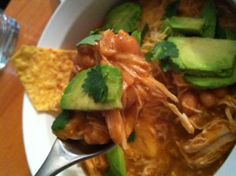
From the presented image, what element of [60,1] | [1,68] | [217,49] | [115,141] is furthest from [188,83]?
[1,68]

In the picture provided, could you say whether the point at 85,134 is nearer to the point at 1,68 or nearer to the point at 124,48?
the point at 124,48

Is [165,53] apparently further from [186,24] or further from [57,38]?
[57,38]

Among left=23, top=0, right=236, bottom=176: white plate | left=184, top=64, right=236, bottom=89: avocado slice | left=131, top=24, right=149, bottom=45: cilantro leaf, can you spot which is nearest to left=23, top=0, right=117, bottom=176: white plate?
left=23, top=0, right=236, bottom=176: white plate

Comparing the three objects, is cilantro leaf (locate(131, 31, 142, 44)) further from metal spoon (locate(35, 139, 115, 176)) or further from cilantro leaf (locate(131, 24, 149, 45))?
metal spoon (locate(35, 139, 115, 176))

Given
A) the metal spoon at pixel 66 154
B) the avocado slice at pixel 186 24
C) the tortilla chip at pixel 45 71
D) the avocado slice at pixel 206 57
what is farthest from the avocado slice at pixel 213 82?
the tortilla chip at pixel 45 71

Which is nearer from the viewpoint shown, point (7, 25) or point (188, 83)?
point (188, 83)
